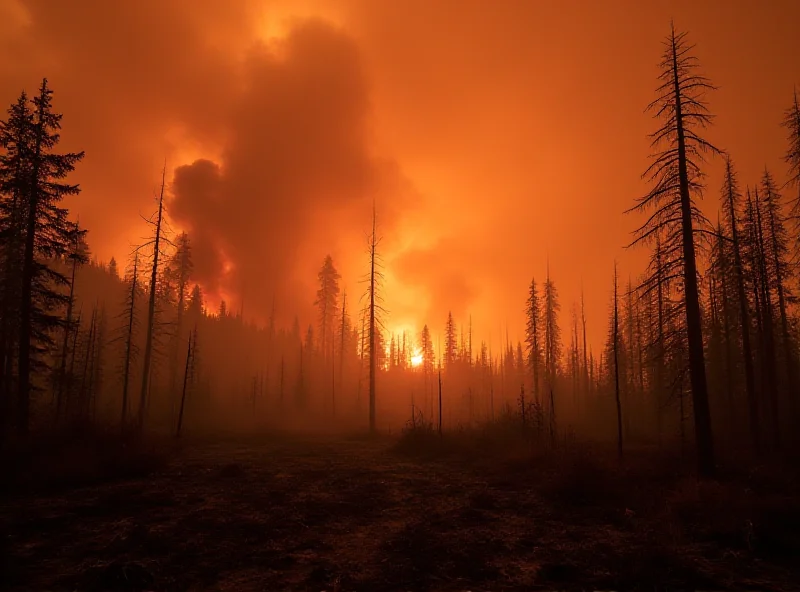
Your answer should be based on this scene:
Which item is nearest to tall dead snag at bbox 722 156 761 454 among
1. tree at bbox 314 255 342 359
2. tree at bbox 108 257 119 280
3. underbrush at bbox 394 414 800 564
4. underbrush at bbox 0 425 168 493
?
underbrush at bbox 394 414 800 564

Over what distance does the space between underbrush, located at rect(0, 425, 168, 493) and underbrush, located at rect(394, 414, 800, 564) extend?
42.1 ft

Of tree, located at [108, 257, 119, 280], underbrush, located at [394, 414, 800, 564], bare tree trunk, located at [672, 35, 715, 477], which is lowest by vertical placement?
underbrush, located at [394, 414, 800, 564]

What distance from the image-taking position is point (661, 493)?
452 inches

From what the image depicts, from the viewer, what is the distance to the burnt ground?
→ 623 cm

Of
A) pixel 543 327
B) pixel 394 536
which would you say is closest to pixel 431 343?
pixel 543 327

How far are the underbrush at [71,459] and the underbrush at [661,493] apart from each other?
1284 cm

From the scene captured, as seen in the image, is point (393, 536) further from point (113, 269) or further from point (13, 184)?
point (113, 269)

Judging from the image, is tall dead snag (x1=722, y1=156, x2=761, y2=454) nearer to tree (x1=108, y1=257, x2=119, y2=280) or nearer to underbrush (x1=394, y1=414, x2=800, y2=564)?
underbrush (x1=394, y1=414, x2=800, y2=564)

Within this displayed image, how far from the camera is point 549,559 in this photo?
7309 millimetres

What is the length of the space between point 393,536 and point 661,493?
27.7 ft

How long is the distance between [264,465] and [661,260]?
1914 centimetres

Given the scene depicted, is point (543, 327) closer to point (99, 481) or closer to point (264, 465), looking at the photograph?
point (264, 465)

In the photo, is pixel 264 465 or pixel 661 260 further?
pixel 264 465

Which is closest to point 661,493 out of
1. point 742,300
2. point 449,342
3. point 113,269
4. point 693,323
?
point 693,323
